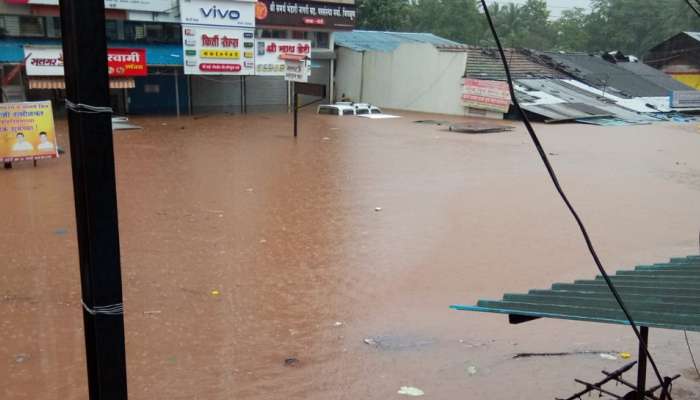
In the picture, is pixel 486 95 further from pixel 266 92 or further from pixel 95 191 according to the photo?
pixel 95 191

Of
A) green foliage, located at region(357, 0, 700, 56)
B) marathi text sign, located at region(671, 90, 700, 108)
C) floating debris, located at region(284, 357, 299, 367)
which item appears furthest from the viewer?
green foliage, located at region(357, 0, 700, 56)

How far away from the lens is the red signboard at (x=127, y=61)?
2472cm

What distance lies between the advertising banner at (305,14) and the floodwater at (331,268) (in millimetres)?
15048

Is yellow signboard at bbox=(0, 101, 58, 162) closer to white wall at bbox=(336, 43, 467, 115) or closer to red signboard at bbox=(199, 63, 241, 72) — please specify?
red signboard at bbox=(199, 63, 241, 72)

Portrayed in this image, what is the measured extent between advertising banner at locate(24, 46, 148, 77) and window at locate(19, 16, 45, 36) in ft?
7.37

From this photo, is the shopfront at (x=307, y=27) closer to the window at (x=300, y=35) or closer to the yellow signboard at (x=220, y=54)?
the window at (x=300, y=35)

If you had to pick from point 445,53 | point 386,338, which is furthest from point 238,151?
point 445,53

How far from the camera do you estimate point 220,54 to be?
88.9 feet

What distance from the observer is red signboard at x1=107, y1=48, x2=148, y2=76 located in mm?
24719

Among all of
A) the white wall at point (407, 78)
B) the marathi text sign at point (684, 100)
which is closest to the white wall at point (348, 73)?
the white wall at point (407, 78)

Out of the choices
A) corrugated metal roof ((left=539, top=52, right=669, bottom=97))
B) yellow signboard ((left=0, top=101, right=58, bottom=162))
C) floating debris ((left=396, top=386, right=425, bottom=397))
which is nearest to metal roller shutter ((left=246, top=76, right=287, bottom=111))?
corrugated metal roof ((left=539, top=52, right=669, bottom=97))

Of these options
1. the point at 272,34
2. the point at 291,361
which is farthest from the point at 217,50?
the point at 291,361

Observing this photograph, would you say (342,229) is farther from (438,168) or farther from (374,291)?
(438,168)

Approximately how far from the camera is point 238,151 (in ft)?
56.6
